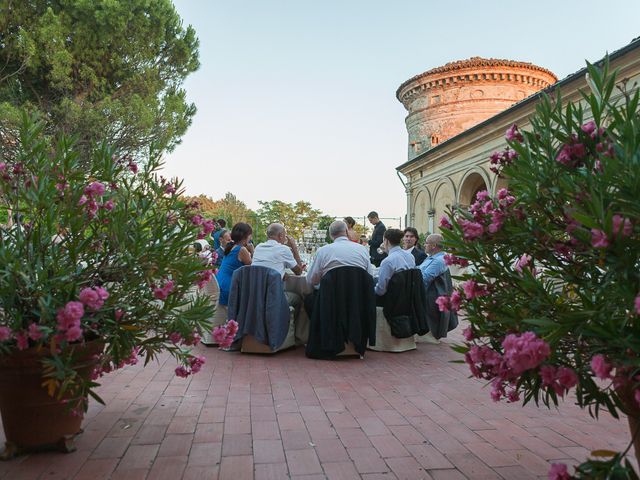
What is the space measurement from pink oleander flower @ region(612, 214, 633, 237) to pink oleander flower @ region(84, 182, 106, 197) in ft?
7.63

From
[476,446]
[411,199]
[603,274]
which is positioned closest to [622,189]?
[603,274]

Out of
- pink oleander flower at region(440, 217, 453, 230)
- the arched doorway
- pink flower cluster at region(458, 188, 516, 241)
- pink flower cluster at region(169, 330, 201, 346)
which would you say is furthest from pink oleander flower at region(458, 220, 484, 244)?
the arched doorway

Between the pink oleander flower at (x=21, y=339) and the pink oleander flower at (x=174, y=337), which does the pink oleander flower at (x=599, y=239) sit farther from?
the pink oleander flower at (x=21, y=339)

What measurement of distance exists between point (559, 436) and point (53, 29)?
683 inches

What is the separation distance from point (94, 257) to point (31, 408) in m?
0.87

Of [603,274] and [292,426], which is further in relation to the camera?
[292,426]

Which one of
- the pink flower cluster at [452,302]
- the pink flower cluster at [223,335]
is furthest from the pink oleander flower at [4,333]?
the pink flower cluster at [452,302]

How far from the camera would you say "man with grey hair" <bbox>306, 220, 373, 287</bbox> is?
5738 millimetres

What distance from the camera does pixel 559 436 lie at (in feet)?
10.7

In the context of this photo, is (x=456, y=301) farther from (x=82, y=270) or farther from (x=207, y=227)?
(x=82, y=270)

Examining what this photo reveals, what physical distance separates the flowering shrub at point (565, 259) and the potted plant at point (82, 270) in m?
1.46

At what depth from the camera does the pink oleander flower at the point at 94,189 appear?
2.67 m

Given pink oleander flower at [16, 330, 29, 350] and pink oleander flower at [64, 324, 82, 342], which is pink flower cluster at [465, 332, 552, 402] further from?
pink oleander flower at [16, 330, 29, 350]

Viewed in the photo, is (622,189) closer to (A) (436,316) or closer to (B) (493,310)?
(B) (493,310)
